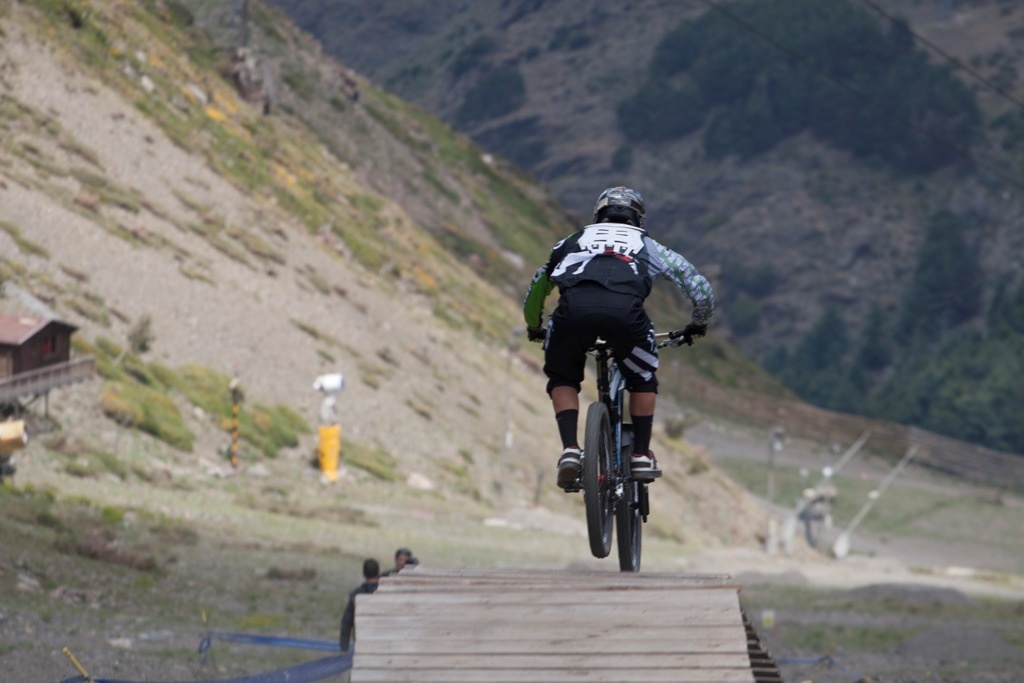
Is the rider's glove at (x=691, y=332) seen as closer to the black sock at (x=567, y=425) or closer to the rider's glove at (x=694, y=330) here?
the rider's glove at (x=694, y=330)

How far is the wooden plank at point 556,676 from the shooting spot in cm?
700

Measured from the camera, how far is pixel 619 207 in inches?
380

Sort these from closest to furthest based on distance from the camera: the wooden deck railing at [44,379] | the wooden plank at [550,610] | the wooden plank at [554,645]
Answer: the wooden plank at [554,645], the wooden plank at [550,610], the wooden deck railing at [44,379]

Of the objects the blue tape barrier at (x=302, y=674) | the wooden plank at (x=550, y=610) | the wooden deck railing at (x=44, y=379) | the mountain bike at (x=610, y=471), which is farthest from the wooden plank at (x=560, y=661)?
the wooden deck railing at (x=44, y=379)

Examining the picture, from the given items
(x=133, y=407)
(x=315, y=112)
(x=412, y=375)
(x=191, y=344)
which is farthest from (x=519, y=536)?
(x=315, y=112)

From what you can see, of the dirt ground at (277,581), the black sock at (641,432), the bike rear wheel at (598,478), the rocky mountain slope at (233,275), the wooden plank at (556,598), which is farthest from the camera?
the rocky mountain slope at (233,275)

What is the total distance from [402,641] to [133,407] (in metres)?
32.7

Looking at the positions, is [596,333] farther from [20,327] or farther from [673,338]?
[20,327]

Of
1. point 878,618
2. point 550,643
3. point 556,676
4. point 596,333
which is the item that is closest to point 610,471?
point 596,333

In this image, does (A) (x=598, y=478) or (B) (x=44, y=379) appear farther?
(B) (x=44, y=379)

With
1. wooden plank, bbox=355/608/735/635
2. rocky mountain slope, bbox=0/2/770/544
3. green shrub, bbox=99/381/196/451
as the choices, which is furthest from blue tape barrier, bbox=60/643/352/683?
green shrub, bbox=99/381/196/451

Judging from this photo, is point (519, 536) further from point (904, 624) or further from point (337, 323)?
point (337, 323)

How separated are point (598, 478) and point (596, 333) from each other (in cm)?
89

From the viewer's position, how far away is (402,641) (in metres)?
7.32
